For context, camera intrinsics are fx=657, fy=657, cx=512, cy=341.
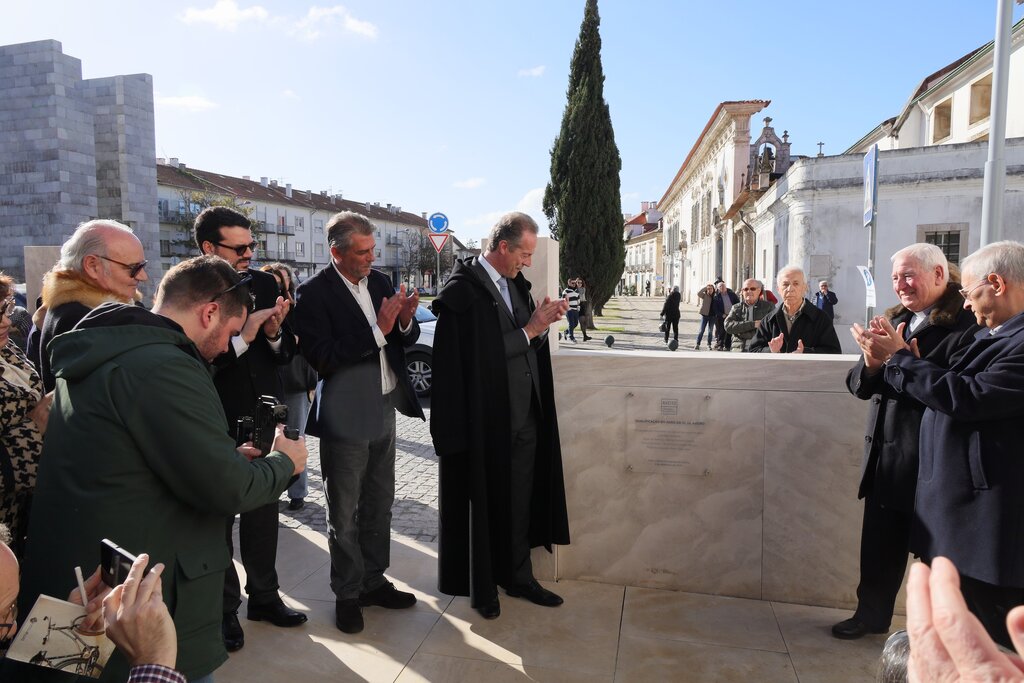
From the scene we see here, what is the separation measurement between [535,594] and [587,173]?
25.3 m

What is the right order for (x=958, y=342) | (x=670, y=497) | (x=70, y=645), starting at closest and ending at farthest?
(x=70, y=645) < (x=958, y=342) < (x=670, y=497)

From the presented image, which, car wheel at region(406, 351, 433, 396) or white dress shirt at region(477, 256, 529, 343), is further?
car wheel at region(406, 351, 433, 396)

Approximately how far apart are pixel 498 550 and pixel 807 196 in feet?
70.4

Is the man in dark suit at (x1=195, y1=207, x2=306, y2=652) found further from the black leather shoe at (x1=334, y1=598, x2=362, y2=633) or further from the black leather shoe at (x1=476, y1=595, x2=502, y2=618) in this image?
the black leather shoe at (x1=476, y1=595, x2=502, y2=618)

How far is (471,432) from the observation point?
11.7 feet

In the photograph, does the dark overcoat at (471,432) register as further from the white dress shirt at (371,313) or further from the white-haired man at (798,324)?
the white-haired man at (798,324)

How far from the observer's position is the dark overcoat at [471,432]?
357 cm

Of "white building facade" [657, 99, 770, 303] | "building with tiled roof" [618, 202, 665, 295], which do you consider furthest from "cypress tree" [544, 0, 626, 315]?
"building with tiled roof" [618, 202, 665, 295]

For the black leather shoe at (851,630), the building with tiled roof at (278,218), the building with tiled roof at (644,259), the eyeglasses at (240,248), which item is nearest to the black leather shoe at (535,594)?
the black leather shoe at (851,630)

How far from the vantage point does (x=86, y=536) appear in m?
1.71

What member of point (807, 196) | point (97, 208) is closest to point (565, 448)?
point (807, 196)

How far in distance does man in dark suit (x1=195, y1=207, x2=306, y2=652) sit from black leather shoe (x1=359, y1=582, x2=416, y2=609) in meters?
0.36

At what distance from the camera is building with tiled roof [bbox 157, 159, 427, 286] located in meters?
60.5

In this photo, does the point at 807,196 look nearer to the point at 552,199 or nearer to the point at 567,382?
the point at 552,199
